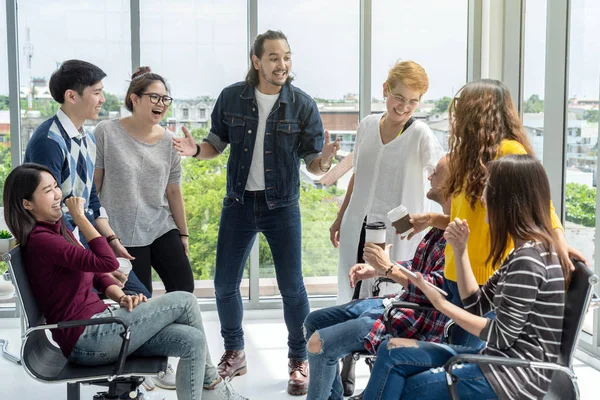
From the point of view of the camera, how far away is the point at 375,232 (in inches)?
117

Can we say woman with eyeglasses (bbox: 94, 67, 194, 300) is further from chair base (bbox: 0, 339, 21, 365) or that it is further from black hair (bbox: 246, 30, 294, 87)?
chair base (bbox: 0, 339, 21, 365)

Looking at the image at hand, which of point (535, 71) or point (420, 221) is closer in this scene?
point (420, 221)

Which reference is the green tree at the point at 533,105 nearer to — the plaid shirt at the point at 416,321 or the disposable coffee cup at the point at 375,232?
the plaid shirt at the point at 416,321

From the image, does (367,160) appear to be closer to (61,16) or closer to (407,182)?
(407,182)

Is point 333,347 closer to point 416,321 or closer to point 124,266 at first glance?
point 416,321

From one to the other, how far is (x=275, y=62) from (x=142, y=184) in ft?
3.07

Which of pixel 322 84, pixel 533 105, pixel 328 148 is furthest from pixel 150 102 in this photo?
pixel 533 105

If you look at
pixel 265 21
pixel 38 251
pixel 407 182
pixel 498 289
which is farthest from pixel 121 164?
pixel 498 289

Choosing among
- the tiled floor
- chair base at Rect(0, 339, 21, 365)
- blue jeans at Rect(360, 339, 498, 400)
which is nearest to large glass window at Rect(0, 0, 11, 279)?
chair base at Rect(0, 339, 21, 365)

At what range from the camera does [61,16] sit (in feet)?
16.6

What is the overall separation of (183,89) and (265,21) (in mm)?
732

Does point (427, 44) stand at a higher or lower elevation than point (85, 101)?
higher

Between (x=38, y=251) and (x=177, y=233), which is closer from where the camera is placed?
(x=38, y=251)

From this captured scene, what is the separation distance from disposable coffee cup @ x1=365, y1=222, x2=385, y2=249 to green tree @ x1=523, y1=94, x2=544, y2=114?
216 cm
